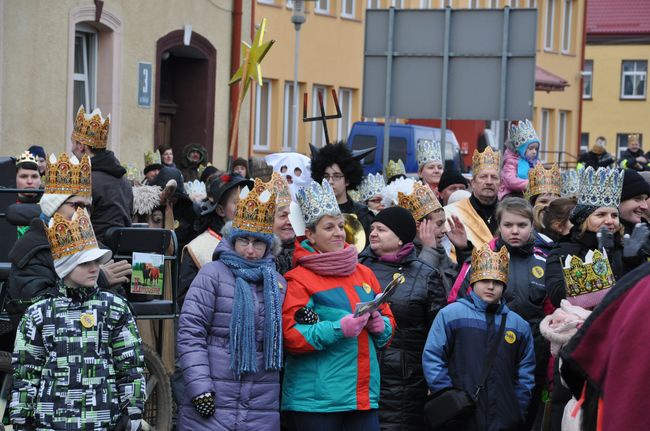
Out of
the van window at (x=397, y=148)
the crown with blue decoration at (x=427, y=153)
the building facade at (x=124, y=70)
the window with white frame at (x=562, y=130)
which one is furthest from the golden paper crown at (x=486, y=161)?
the window with white frame at (x=562, y=130)

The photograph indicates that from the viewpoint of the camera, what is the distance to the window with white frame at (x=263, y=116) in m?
36.0

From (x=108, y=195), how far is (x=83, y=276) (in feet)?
9.02

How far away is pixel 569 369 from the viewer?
15.3 feet

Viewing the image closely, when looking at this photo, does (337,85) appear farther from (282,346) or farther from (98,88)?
(282,346)

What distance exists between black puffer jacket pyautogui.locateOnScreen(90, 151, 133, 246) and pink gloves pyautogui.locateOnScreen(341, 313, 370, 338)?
9.00ft

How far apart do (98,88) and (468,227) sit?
13.5m

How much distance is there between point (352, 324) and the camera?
7.49m

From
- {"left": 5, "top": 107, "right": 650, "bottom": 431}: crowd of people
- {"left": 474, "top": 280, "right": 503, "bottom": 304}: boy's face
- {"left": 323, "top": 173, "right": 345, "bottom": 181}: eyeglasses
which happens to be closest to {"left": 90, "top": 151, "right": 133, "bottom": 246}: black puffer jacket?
{"left": 5, "top": 107, "right": 650, "bottom": 431}: crowd of people

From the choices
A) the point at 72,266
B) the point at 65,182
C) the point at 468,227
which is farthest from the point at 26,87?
the point at 72,266

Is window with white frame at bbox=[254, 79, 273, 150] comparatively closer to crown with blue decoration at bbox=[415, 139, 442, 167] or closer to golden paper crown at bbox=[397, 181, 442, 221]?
crown with blue decoration at bbox=[415, 139, 442, 167]

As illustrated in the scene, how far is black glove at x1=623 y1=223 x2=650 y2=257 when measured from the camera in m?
8.52

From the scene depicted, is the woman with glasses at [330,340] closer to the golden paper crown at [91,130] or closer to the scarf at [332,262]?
the scarf at [332,262]

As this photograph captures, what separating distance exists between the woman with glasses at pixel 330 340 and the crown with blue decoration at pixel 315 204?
57 mm

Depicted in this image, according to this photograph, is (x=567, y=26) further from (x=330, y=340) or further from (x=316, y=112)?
(x=330, y=340)
